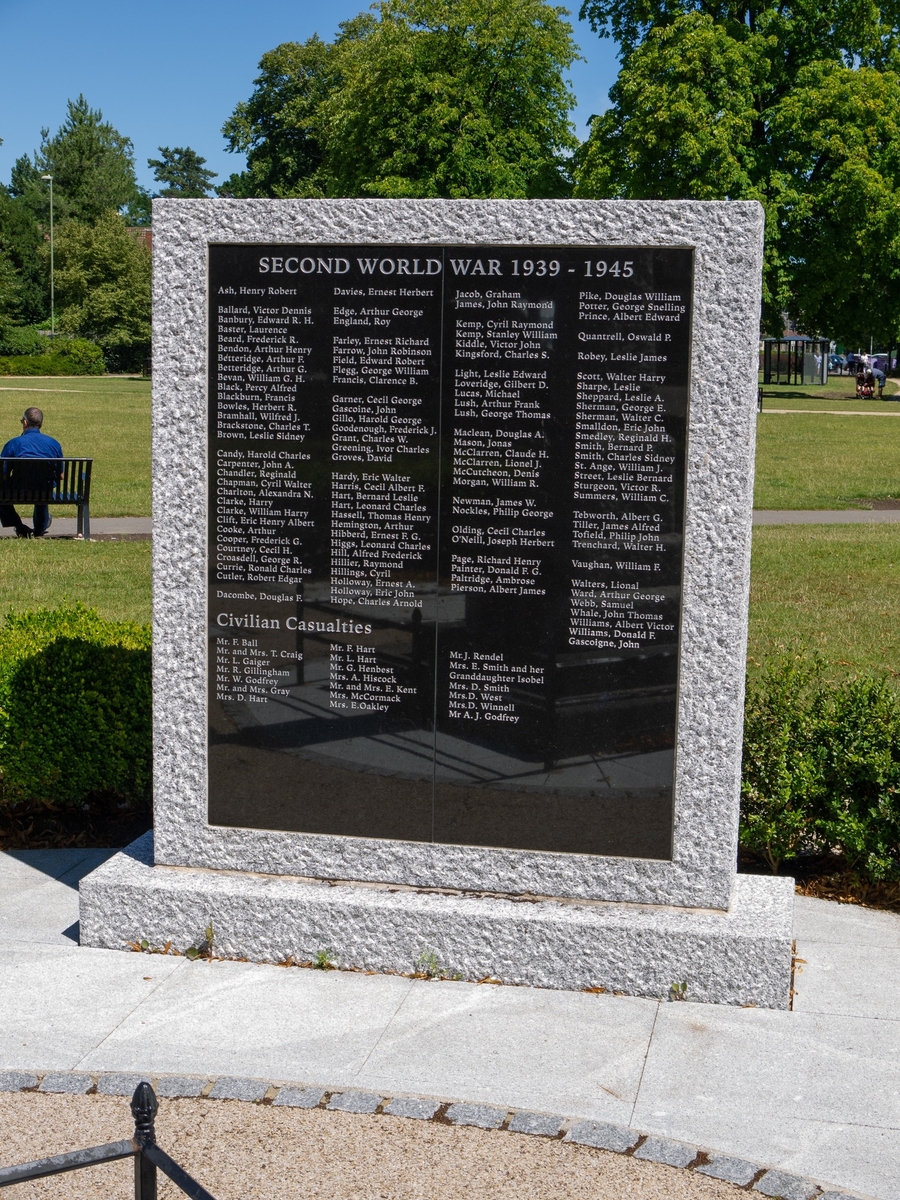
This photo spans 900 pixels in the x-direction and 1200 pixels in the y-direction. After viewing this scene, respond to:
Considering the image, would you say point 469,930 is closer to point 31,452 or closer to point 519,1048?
point 519,1048

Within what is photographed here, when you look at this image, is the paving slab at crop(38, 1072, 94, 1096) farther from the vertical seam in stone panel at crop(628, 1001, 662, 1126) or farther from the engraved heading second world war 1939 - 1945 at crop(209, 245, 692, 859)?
the vertical seam in stone panel at crop(628, 1001, 662, 1126)

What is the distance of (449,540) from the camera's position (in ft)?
16.9

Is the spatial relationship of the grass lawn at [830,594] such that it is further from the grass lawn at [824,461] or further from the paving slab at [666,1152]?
the paving slab at [666,1152]

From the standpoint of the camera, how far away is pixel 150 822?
23.1 feet

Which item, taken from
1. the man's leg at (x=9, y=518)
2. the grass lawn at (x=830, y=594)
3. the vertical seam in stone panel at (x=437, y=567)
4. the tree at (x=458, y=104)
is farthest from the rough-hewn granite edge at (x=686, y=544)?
the tree at (x=458, y=104)

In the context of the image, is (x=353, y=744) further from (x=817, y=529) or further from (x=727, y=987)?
(x=817, y=529)

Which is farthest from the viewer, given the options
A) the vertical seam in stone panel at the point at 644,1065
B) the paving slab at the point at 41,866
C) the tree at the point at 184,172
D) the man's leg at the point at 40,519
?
the tree at the point at 184,172

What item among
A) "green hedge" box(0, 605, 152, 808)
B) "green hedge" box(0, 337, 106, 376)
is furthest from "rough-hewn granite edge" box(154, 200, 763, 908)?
"green hedge" box(0, 337, 106, 376)

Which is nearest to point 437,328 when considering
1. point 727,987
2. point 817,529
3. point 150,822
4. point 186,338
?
point 186,338

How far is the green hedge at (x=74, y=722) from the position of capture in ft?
21.9

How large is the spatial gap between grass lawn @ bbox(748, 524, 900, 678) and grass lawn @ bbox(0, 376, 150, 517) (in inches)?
366

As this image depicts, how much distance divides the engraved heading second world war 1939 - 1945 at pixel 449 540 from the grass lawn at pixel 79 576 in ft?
20.1

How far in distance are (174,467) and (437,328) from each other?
1.22m

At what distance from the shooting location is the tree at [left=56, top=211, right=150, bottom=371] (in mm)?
71062
